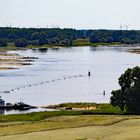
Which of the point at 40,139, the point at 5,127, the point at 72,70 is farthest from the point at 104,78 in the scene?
the point at 40,139

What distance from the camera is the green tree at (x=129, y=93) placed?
5378 centimetres

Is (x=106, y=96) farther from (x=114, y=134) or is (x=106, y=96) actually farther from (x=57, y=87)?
(x=114, y=134)

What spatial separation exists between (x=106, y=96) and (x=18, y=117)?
32406mm

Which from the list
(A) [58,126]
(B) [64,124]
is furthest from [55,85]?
(A) [58,126]

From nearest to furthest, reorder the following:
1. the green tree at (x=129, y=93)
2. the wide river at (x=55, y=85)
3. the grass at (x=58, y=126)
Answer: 1. the grass at (x=58, y=126)
2. the green tree at (x=129, y=93)
3. the wide river at (x=55, y=85)

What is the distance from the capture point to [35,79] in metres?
110

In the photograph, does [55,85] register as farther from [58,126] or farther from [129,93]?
[58,126]

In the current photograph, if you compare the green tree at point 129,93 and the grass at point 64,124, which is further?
the green tree at point 129,93

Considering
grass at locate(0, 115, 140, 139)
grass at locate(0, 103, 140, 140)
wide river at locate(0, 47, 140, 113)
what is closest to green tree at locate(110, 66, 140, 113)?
grass at locate(0, 103, 140, 140)

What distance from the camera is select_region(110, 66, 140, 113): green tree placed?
176 ft

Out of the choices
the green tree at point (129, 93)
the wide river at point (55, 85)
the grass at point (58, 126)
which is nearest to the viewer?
the grass at point (58, 126)

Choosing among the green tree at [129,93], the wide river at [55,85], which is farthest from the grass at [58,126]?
the wide river at [55,85]

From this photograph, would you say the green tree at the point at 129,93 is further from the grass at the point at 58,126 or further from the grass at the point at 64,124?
the grass at the point at 64,124

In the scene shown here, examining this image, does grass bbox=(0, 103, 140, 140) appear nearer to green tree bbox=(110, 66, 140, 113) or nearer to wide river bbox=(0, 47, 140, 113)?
green tree bbox=(110, 66, 140, 113)
